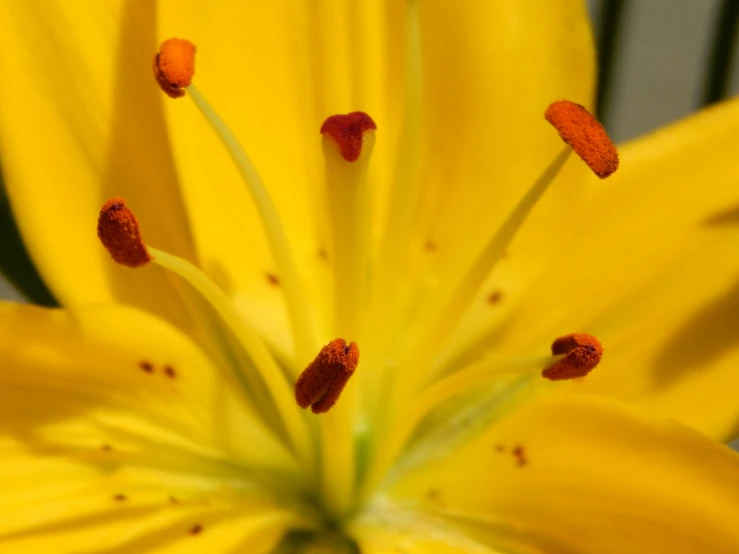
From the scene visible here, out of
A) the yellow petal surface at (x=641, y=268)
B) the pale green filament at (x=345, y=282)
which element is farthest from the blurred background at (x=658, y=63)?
the pale green filament at (x=345, y=282)

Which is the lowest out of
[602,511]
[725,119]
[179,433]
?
[602,511]

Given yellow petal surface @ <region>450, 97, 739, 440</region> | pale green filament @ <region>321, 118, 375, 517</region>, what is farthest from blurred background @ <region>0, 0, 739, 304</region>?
pale green filament @ <region>321, 118, 375, 517</region>

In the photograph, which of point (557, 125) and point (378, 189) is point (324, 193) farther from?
point (557, 125)

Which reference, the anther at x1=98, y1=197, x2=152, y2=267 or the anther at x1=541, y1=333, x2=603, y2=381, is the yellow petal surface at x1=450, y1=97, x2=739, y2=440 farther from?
the anther at x1=98, y1=197, x2=152, y2=267

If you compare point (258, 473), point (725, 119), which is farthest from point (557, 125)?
point (258, 473)

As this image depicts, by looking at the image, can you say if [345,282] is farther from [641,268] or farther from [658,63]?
[658,63]

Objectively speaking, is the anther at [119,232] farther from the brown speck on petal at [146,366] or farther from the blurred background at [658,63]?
the blurred background at [658,63]

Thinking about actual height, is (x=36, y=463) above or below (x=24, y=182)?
below
